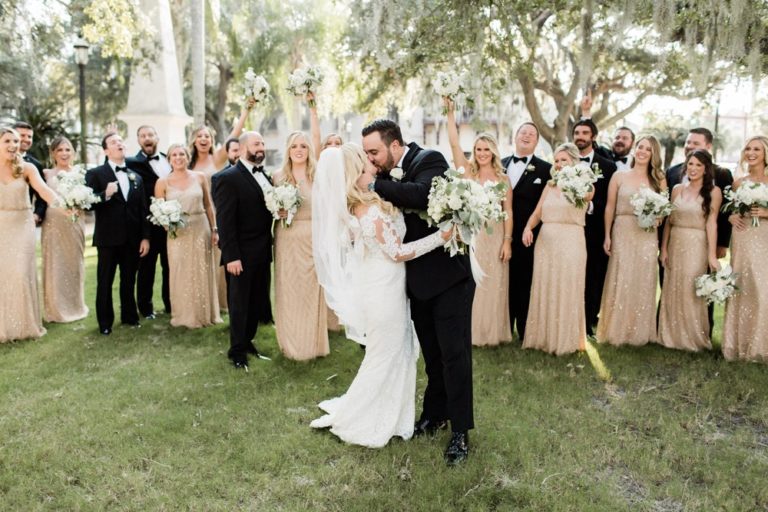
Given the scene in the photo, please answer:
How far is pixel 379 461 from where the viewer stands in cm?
426

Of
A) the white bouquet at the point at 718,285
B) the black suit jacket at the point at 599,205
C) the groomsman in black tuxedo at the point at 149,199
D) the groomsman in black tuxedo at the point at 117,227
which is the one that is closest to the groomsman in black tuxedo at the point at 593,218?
the black suit jacket at the point at 599,205

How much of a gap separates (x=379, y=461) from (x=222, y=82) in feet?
94.3

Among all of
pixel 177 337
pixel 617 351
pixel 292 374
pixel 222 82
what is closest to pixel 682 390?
pixel 617 351

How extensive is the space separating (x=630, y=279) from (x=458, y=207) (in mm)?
3919

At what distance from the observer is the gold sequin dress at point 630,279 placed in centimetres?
691

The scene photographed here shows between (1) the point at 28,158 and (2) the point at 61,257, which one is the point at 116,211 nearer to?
(2) the point at 61,257

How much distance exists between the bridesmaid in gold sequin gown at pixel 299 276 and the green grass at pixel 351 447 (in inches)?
9.9

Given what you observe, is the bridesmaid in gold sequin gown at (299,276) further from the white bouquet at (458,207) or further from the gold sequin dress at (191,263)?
the white bouquet at (458,207)

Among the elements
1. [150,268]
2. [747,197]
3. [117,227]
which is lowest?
[150,268]

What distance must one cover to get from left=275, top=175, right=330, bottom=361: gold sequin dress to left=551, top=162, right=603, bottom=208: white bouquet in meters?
2.62

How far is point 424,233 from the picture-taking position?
428cm

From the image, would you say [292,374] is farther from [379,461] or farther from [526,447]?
[526,447]

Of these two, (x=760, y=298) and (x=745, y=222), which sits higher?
(x=745, y=222)

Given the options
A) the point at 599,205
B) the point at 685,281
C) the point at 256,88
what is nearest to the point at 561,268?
the point at 599,205
